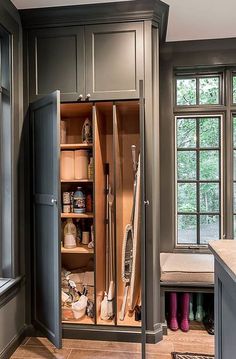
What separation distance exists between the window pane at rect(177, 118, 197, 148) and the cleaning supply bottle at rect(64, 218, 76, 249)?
136cm

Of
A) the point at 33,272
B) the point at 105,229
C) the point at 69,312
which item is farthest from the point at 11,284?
the point at 105,229

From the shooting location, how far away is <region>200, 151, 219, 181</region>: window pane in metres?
3.14

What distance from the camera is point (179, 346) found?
2.41 metres

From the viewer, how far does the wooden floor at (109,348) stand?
2.28 metres

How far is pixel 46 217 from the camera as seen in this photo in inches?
93.0

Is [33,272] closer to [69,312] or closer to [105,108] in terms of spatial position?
[69,312]

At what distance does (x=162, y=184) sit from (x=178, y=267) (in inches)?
33.2

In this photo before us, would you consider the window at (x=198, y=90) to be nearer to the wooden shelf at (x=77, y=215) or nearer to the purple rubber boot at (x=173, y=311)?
the wooden shelf at (x=77, y=215)

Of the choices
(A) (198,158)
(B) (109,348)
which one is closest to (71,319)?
(B) (109,348)

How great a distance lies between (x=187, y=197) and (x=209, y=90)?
1110 mm

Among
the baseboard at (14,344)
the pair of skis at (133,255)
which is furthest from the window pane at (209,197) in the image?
the baseboard at (14,344)

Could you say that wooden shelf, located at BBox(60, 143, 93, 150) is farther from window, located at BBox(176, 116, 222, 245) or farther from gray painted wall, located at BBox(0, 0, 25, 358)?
window, located at BBox(176, 116, 222, 245)

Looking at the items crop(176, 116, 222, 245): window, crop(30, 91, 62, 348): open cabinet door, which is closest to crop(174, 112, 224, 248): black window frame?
crop(176, 116, 222, 245): window

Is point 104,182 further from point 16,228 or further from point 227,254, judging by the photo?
point 227,254
